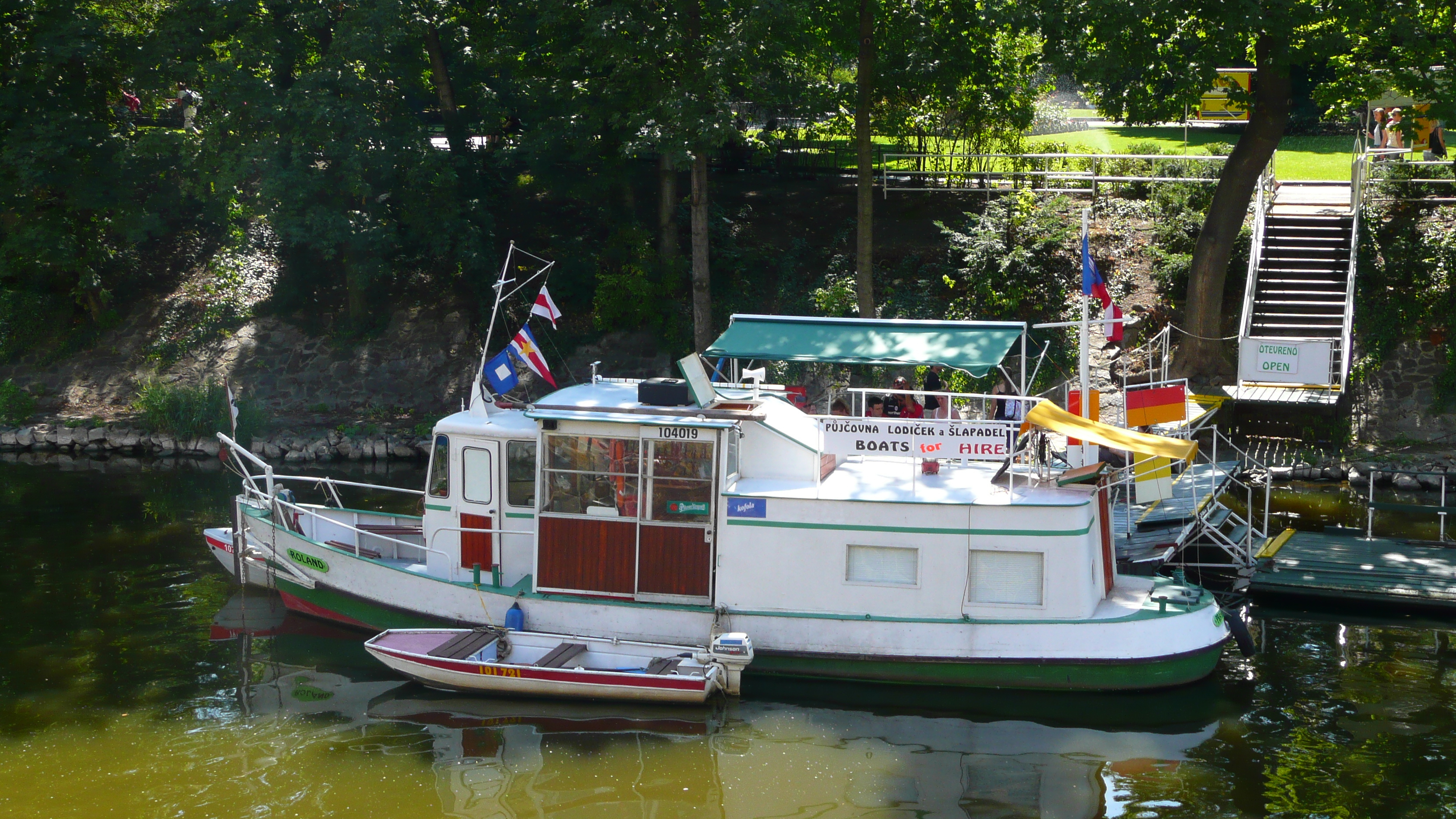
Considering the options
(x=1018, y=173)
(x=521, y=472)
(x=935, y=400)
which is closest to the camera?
(x=521, y=472)

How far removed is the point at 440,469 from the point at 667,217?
14.7 metres

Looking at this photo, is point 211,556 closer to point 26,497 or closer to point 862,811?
point 26,497

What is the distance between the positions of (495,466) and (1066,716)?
7.01 meters

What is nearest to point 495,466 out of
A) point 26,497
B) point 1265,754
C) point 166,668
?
point 166,668

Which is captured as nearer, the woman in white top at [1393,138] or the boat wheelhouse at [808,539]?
the boat wheelhouse at [808,539]

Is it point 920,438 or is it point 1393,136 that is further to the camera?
point 1393,136

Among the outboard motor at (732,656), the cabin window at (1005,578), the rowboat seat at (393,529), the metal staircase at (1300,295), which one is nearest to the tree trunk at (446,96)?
the rowboat seat at (393,529)

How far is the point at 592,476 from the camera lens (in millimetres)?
13141

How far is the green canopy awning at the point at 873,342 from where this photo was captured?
527 inches

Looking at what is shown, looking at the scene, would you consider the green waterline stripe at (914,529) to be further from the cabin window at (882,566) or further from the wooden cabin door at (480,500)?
the wooden cabin door at (480,500)

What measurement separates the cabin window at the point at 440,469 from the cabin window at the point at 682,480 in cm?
269

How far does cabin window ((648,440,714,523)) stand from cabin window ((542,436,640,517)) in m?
0.24

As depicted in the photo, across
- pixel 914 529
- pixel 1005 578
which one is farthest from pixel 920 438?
pixel 1005 578

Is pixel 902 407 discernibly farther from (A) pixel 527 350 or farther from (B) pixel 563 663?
(B) pixel 563 663
